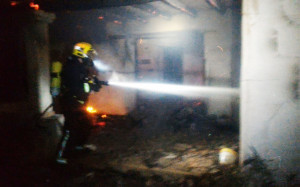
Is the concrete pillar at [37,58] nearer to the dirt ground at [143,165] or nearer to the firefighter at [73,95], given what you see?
the dirt ground at [143,165]

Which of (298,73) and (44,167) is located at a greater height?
(298,73)

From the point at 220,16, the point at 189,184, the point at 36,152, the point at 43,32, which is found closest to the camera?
the point at 189,184

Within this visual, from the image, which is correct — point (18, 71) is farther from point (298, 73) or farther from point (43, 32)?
point (298, 73)

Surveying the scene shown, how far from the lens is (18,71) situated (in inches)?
228

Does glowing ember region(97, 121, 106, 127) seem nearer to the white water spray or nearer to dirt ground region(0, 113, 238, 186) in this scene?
dirt ground region(0, 113, 238, 186)

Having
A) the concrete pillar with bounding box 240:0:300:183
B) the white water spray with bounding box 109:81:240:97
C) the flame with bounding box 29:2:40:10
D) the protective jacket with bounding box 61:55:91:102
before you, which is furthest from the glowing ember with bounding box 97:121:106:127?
the concrete pillar with bounding box 240:0:300:183

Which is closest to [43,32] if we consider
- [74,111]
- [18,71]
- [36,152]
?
[18,71]

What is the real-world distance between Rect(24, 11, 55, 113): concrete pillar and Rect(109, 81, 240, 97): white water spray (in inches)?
132

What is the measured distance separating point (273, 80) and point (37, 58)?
4.73m

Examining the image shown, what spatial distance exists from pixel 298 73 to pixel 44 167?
14.4 ft

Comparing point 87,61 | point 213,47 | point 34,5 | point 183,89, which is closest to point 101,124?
point 183,89

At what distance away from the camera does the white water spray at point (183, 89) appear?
23.1 ft

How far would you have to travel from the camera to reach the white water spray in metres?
7.05

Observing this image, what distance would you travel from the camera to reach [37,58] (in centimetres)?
517
